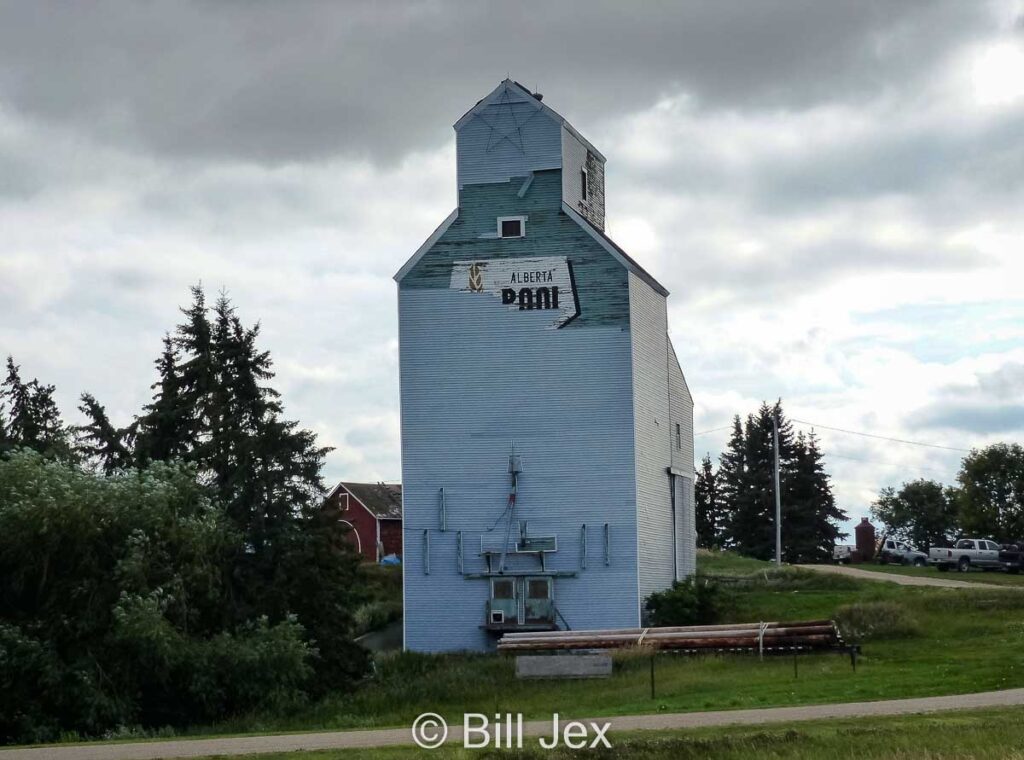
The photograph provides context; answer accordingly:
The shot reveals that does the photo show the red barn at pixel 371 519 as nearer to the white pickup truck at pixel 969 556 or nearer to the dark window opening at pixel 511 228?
the white pickup truck at pixel 969 556

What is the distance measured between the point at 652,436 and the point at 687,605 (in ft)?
20.2

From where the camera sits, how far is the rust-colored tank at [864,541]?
88781 mm

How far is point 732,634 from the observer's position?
123ft

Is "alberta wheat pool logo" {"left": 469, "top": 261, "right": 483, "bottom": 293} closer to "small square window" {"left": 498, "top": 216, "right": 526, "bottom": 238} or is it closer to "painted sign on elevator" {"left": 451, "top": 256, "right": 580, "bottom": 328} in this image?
"painted sign on elevator" {"left": 451, "top": 256, "right": 580, "bottom": 328}

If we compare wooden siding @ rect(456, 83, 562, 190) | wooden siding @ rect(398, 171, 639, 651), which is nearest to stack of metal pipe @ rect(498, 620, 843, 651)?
wooden siding @ rect(398, 171, 639, 651)

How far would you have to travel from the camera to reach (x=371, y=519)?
91.3 meters

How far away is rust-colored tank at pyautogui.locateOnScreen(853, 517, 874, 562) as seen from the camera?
291 feet

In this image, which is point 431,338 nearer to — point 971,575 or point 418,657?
point 418,657

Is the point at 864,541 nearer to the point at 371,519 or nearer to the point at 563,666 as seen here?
the point at 371,519

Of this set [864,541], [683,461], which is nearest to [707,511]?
[864,541]

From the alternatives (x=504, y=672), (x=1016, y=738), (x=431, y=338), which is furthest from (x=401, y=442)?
(x=1016, y=738)

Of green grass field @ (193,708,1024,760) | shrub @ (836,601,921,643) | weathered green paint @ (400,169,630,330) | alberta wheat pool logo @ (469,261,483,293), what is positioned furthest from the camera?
alberta wheat pool logo @ (469,261,483,293)

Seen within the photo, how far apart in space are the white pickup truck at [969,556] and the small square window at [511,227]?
35915mm

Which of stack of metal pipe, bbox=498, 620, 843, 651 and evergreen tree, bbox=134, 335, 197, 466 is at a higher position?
evergreen tree, bbox=134, 335, 197, 466
